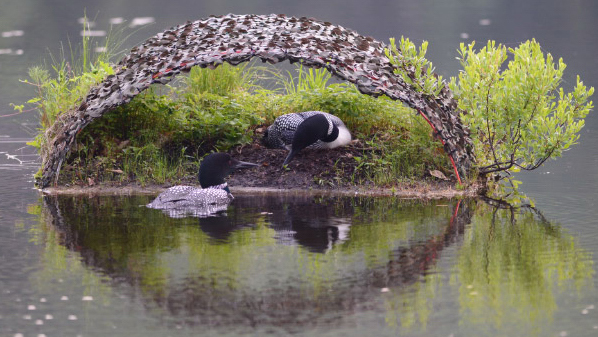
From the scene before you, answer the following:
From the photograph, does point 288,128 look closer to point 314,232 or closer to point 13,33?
point 314,232

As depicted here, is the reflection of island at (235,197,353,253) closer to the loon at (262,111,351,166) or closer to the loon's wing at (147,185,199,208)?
the loon's wing at (147,185,199,208)

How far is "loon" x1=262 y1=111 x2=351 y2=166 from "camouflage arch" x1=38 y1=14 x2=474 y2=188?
0.82 m

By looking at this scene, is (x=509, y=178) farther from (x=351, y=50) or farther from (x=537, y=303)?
(x=537, y=303)

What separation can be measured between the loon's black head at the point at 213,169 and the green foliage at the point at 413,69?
2.12 m

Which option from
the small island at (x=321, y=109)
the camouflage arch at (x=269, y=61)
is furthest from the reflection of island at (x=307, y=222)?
the camouflage arch at (x=269, y=61)

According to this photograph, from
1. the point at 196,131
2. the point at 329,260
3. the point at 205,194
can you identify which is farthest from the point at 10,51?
the point at 329,260

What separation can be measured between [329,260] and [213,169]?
2.80m

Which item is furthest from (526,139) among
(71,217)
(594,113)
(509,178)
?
(594,113)

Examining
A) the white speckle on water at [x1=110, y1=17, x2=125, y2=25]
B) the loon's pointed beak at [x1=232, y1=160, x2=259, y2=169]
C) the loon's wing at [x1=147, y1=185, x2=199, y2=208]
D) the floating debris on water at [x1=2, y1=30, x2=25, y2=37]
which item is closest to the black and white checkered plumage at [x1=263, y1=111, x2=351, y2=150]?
the loon's pointed beak at [x1=232, y1=160, x2=259, y2=169]

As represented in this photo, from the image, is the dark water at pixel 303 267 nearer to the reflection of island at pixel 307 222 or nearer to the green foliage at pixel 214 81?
the reflection of island at pixel 307 222

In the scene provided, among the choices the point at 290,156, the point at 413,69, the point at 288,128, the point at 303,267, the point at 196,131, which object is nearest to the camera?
the point at 303,267

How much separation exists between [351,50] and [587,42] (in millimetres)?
15207

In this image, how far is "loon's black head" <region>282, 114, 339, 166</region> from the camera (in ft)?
33.2

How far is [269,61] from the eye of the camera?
946 cm
